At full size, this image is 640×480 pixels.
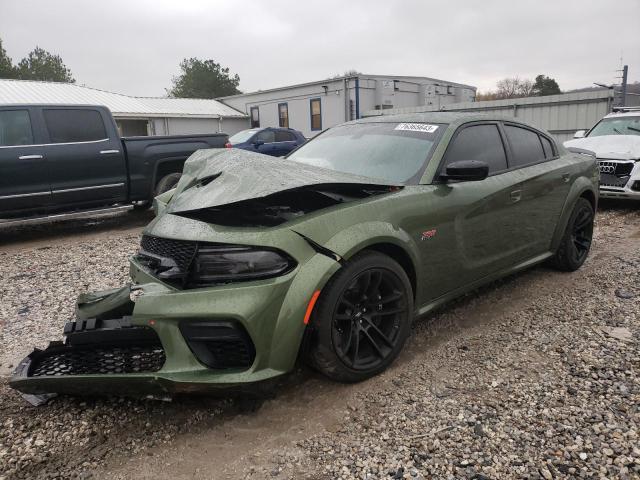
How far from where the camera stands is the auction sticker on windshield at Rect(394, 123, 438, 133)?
11.6ft

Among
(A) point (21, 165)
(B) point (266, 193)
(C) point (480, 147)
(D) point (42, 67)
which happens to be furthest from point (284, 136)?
(D) point (42, 67)

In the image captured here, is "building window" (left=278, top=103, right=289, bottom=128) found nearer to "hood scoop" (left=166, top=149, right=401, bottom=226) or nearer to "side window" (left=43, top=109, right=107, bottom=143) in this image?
"side window" (left=43, top=109, right=107, bottom=143)

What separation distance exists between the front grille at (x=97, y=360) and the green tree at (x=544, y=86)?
43.6 m

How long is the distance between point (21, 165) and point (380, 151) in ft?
18.0

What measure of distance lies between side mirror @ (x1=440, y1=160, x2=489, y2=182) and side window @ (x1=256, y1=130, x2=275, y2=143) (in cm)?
1320

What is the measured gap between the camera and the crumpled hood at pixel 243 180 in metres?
2.51

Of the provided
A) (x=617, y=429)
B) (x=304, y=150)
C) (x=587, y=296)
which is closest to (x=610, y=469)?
(x=617, y=429)

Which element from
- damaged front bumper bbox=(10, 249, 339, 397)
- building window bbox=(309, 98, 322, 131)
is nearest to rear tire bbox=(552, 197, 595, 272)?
damaged front bumper bbox=(10, 249, 339, 397)

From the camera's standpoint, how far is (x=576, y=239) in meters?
4.88

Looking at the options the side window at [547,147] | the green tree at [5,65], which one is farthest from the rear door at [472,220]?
the green tree at [5,65]

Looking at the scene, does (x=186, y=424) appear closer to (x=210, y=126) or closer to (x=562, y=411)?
(x=562, y=411)

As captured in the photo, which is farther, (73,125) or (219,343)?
(73,125)

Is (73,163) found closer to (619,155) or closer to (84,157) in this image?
(84,157)

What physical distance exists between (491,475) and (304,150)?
9.38ft
